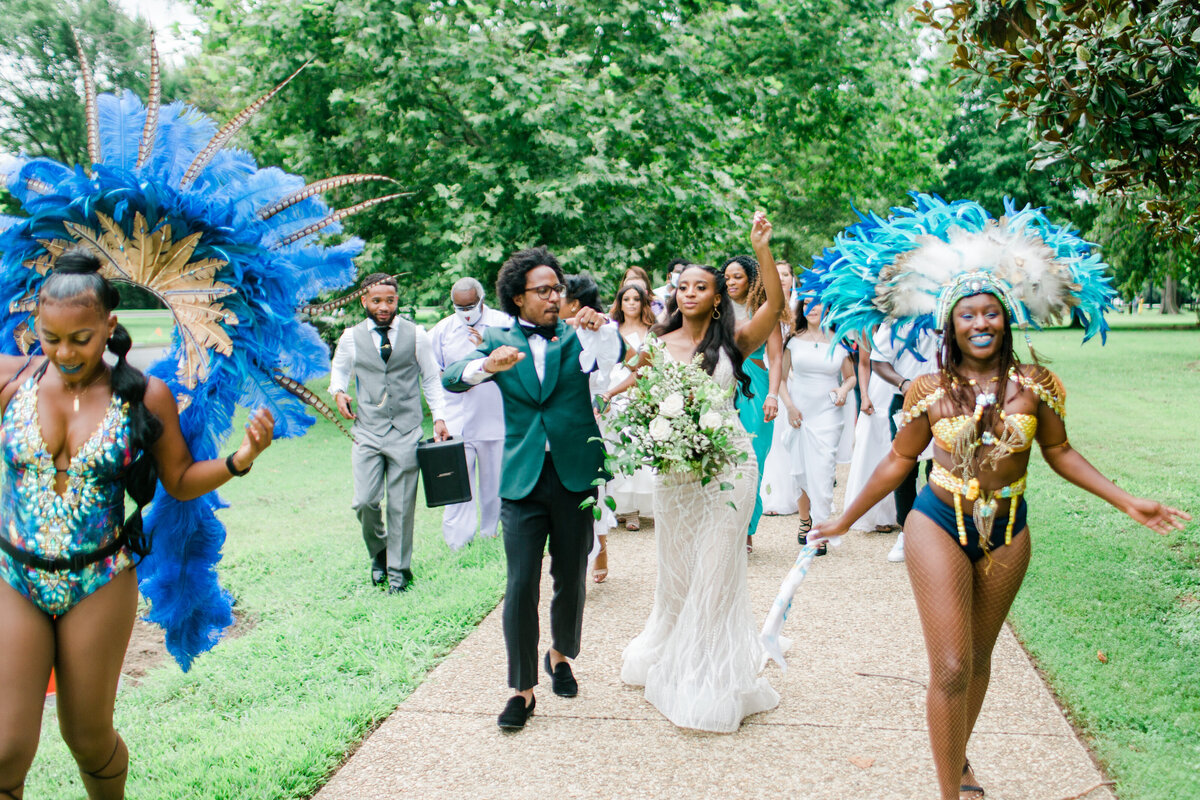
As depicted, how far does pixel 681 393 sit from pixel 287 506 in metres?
7.76

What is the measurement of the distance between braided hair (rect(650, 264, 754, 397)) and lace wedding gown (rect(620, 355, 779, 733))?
251 millimetres

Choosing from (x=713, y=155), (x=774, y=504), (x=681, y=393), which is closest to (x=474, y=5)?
(x=713, y=155)

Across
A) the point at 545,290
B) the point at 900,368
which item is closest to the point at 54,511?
the point at 545,290

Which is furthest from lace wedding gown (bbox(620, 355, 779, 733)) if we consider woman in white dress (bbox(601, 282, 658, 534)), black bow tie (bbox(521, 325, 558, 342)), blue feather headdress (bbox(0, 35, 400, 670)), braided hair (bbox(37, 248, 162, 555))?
woman in white dress (bbox(601, 282, 658, 534))

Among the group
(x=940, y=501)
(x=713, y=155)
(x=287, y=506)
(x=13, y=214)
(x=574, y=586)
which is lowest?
(x=287, y=506)

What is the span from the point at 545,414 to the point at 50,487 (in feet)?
7.12

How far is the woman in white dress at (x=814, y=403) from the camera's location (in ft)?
25.7

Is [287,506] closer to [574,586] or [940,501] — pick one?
[574,586]

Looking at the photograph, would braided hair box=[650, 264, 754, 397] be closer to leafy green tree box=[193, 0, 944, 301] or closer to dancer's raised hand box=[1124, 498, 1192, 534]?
dancer's raised hand box=[1124, 498, 1192, 534]

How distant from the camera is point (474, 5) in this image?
1384 centimetres

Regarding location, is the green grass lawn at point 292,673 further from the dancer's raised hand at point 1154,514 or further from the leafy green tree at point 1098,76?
the leafy green tree at point 1098,76

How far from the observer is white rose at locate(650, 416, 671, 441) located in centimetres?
443

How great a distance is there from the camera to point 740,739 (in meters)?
4.41

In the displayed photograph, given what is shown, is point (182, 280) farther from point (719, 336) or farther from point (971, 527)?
point (971, 527)
